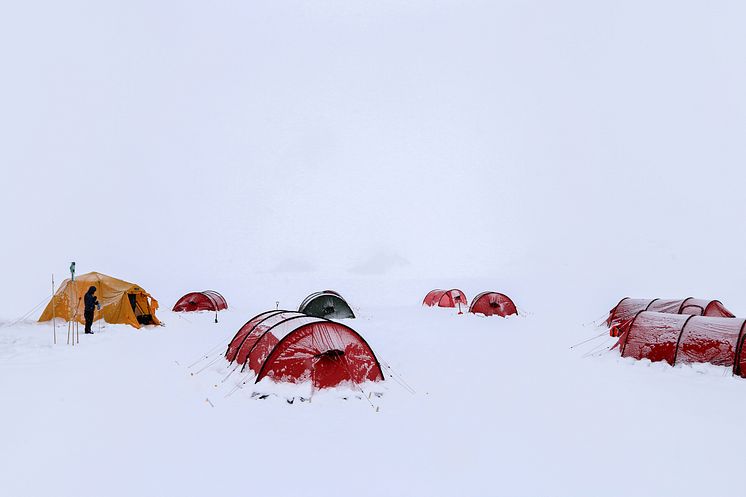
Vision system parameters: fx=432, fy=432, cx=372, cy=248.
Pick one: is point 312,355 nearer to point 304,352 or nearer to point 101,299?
point 304,352

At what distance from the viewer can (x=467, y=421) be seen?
9258 mm

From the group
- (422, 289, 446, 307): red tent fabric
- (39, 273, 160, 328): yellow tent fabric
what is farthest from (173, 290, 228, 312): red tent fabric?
(422, 289, 446, 307): red tent fabric

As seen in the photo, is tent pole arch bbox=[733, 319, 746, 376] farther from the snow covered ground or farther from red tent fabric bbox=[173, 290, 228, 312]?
red tent fabric bbox=[173, 290, 228, 312]

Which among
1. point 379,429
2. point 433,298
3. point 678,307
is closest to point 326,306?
point 433,298

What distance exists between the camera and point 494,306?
29828 millimetres

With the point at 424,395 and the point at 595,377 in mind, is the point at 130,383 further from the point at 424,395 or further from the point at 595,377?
the point at 595,377

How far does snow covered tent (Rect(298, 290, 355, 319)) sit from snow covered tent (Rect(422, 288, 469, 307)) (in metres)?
11.3

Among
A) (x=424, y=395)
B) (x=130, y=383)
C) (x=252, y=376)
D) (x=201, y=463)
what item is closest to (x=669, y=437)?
(x=424, y=395)

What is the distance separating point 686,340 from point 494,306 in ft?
54.3

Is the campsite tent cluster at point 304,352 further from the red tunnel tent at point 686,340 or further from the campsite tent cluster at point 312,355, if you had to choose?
the red tunnel tent at point 686,340

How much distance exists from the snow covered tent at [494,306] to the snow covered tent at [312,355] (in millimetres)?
19732

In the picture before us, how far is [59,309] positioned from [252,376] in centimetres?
1689

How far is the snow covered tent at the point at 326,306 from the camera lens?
26031 millimetres

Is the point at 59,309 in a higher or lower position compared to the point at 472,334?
higher
